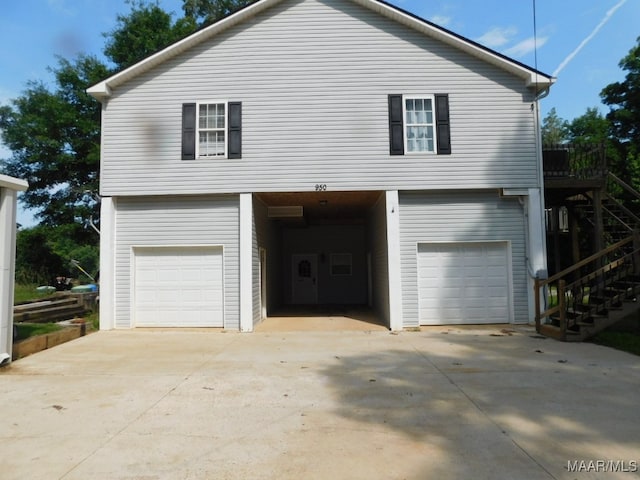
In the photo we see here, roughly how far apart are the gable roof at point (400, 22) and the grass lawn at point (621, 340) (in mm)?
6206

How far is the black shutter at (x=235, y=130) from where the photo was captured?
10758 millimetres

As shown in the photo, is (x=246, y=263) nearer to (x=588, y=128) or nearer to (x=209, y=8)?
(x=209, y=8)

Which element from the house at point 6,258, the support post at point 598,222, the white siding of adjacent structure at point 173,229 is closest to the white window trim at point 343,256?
the white siding of adjacent structure at point 173,229

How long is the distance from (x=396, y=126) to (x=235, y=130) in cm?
408

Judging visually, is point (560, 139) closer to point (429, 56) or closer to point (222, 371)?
point (429, 56)

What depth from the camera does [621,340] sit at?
9000 mm

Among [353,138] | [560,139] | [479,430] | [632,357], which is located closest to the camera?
[479,430]

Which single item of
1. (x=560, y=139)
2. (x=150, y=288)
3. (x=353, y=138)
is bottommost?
(x=150, y=288)

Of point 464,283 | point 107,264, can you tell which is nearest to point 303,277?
point 464,283

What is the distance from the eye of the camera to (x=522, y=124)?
1087 cm

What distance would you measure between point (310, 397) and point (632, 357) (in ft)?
18.7

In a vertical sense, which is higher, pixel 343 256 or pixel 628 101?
pixel 628 101

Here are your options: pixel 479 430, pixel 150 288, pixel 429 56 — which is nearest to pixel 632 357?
pixel 479 430

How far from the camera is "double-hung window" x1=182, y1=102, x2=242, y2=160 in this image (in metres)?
10.8
